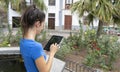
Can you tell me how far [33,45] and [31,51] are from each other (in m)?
0.05

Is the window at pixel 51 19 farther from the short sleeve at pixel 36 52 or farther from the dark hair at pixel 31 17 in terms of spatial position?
the short sleeve at pixel 36 52

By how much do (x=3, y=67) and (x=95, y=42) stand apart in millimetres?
4752

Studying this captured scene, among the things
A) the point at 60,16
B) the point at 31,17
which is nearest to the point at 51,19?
the point at 60,16

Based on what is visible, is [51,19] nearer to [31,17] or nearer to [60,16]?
[60,16]

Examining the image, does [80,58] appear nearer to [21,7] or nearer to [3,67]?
[3,67]

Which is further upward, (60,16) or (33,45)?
(60,16)

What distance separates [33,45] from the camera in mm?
2197

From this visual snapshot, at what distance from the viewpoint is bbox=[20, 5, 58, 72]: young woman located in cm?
220

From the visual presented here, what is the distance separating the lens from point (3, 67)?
636cm

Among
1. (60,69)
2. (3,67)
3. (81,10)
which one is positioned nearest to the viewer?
(60,69)

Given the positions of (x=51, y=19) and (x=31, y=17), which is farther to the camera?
(x=51, y=19)

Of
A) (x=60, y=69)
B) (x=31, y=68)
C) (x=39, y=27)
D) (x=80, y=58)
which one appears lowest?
(x=80, y=58)

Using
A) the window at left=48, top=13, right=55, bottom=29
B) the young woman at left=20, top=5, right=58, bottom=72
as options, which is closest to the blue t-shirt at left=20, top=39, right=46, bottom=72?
the young woman at left=20, top=5, right=58, bottom=72

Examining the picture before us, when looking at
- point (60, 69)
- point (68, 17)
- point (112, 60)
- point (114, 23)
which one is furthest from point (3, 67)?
point (68, 17)
